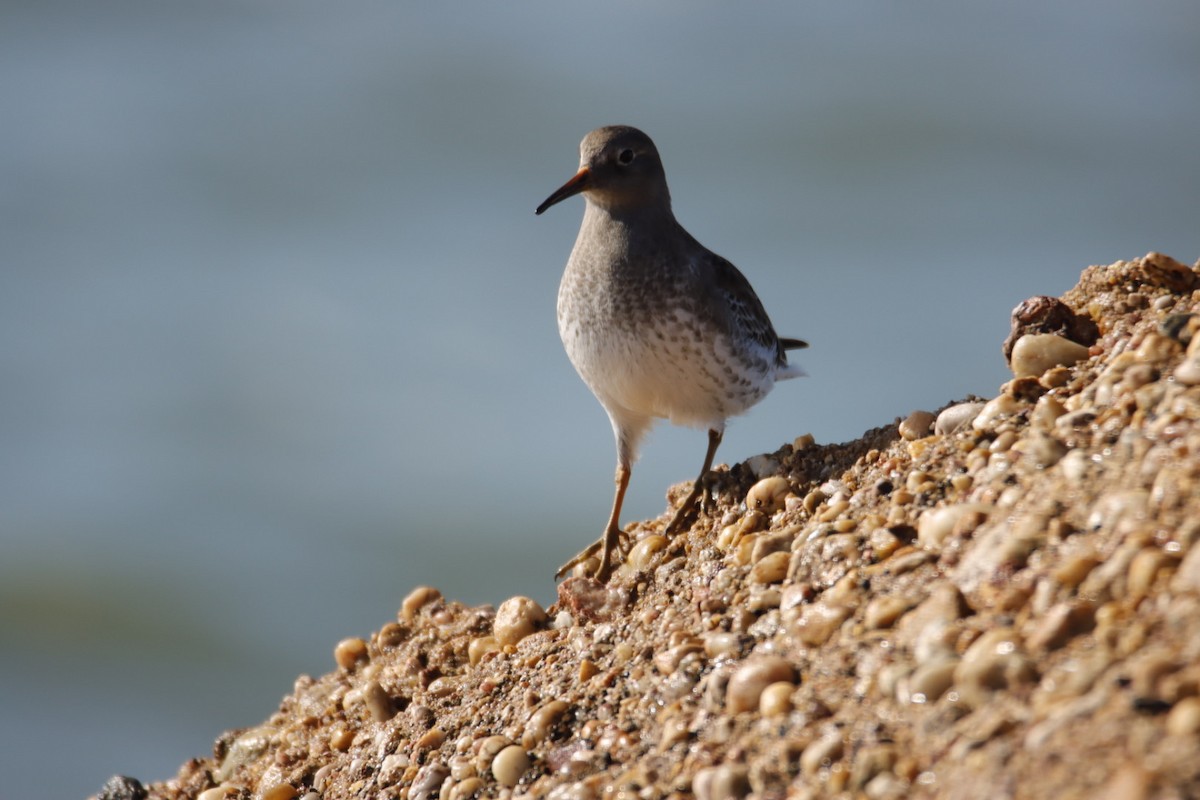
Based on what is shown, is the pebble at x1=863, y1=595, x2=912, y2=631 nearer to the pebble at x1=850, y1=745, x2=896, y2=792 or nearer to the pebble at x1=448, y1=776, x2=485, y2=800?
the pebble at x1=850, y1=745, x2=896, y2=792

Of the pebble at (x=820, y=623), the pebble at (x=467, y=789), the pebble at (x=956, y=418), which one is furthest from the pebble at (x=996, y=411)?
the pebble at (x=467, y=789)

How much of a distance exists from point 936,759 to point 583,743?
1.34 m

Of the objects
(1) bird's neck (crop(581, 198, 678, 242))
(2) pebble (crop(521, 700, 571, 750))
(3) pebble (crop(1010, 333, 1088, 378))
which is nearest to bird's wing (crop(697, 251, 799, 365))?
(1) bird's neck (crop(581, 198, 678, 242))

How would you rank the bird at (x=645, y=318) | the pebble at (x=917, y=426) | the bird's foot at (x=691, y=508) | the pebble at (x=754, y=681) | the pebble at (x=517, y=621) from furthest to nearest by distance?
the bird at (x=645, y=318) < the bird's foot at (x=691, y=508) < the pebble at (x=517, y=621) < the pebble at (x=917, y=426) < the pebble at (x=754, y=681)

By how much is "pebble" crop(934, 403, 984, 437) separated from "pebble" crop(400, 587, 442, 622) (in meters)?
2.63

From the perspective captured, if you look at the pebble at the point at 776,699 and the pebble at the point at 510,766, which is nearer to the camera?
the pebble at the point at 776,699

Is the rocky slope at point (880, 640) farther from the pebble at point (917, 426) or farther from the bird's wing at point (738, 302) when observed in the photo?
the bird's wing at point (738, 302)

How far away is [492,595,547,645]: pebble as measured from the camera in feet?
16.5

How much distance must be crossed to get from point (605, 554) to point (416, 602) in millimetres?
964

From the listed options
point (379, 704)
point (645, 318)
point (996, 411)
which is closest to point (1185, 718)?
point (996, 411)

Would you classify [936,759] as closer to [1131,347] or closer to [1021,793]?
[1021,793]

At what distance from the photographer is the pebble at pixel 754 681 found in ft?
11.0

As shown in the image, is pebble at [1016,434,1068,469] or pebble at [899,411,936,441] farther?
pebble at [899,411,936,441]

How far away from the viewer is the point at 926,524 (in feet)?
12.2
